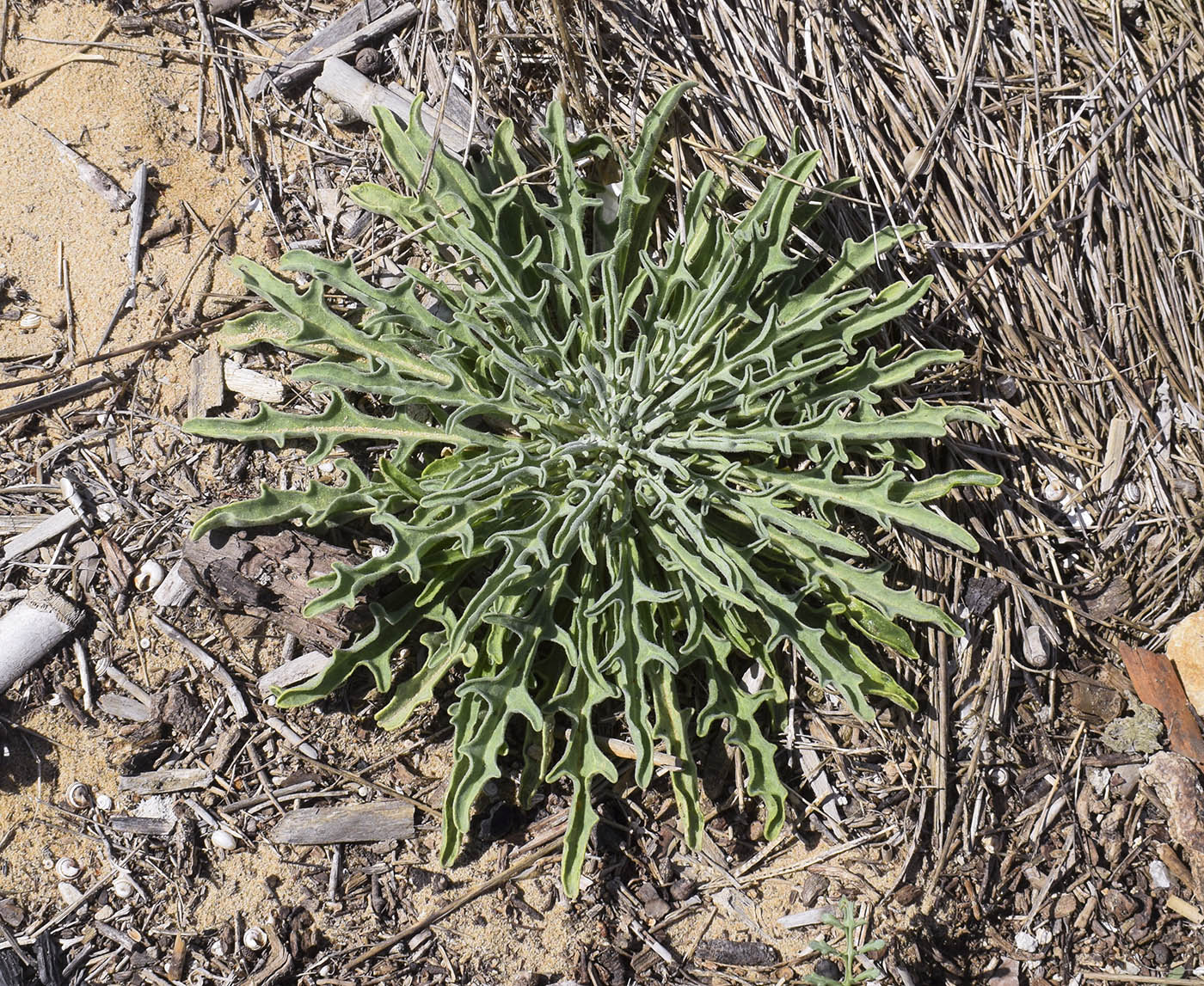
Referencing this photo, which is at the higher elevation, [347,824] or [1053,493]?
[1053,493]

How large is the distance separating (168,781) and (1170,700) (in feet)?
11.0

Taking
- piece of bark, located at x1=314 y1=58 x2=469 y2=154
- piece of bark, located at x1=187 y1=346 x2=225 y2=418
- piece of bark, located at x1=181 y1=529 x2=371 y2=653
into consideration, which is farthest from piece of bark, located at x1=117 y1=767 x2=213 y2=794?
piece of bark, located at x1=314 y1=58 x2=469 y2=154

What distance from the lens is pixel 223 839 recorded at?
123 inches

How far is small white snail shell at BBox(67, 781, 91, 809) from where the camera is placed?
3088 millimetres

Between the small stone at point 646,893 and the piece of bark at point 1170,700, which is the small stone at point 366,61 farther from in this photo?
the piece of bark at point 1170,700

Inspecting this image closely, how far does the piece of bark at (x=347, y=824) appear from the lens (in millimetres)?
3143

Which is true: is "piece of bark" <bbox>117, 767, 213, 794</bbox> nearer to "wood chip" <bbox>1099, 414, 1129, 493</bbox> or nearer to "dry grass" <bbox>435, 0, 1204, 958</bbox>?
"dry grass" <bbox>435, 0, 1204, 958</bbox>

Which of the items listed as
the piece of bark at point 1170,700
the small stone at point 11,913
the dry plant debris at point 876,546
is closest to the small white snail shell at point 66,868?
the dry plant debris at point 876,546

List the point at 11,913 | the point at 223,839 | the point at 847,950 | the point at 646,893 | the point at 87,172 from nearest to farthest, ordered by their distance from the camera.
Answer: the point at 847,950
the point at 11,913
the point at 223,839
the point at 646,893
the point at 87,172

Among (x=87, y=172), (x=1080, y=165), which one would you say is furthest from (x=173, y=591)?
(x=1080, y=165)

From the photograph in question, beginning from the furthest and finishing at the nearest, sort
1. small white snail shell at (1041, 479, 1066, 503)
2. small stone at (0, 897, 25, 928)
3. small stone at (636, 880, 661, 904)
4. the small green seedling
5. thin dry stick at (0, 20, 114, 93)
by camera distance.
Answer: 1. small white snail shell at (1041, 479, 1066, 503)
2. thin dry stick at (0, 20, 114, 93)
3. small stone at (636, 880, 661, 904)
4. small stone at (0, 897, 25, 928)
5. the small green seedling

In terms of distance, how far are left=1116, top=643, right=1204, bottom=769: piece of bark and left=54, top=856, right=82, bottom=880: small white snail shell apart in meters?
3.54

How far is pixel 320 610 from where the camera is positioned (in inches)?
107

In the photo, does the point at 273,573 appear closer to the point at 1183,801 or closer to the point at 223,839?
the point at 223,839
